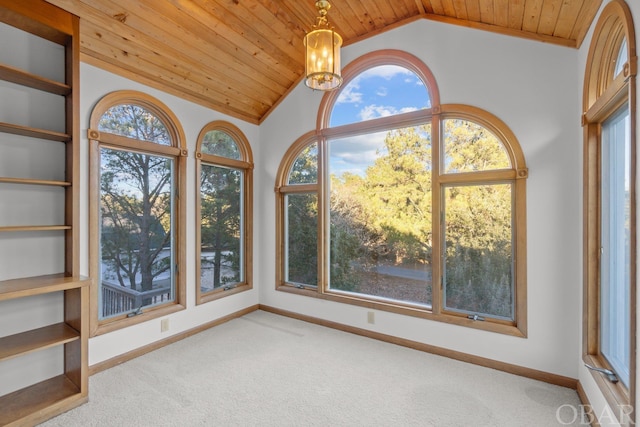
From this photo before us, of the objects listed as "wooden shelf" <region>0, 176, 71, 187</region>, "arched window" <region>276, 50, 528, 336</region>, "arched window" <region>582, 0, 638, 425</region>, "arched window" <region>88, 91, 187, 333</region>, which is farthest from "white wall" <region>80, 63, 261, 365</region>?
"arched window" <region>582, 0, 638, 425</region>

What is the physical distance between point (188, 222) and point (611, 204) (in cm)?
385

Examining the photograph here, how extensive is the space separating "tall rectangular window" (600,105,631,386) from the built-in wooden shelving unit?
361 centimetres

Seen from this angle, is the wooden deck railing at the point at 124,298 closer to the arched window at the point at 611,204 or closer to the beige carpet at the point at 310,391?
the beige carpet at the point at 310,391

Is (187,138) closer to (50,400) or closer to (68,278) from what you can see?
(68,278)

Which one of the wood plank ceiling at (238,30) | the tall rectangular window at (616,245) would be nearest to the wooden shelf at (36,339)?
the wood plank ceiling at (238,30)

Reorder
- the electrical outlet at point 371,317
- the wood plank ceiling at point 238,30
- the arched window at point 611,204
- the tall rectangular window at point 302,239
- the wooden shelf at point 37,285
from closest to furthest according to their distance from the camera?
1. the arched window at point 611,204
2. the wooden shelf at point 37,285
3. the wood plank ceiling at point 238,30
4. the electrical outlet at point 371,317
5. the tall rectangular window at point 302,239

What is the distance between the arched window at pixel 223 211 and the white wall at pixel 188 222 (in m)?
0.09

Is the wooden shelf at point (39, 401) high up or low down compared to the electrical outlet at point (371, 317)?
down

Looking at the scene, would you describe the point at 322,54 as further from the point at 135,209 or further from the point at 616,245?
the point at 135,209

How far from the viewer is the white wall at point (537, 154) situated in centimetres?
257

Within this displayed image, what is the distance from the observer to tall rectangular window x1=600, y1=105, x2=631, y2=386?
1835 mm

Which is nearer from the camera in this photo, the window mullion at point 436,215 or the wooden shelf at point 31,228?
the wooden shelf at point 31,228

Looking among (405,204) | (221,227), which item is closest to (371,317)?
(405,204)

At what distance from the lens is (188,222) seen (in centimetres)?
365
